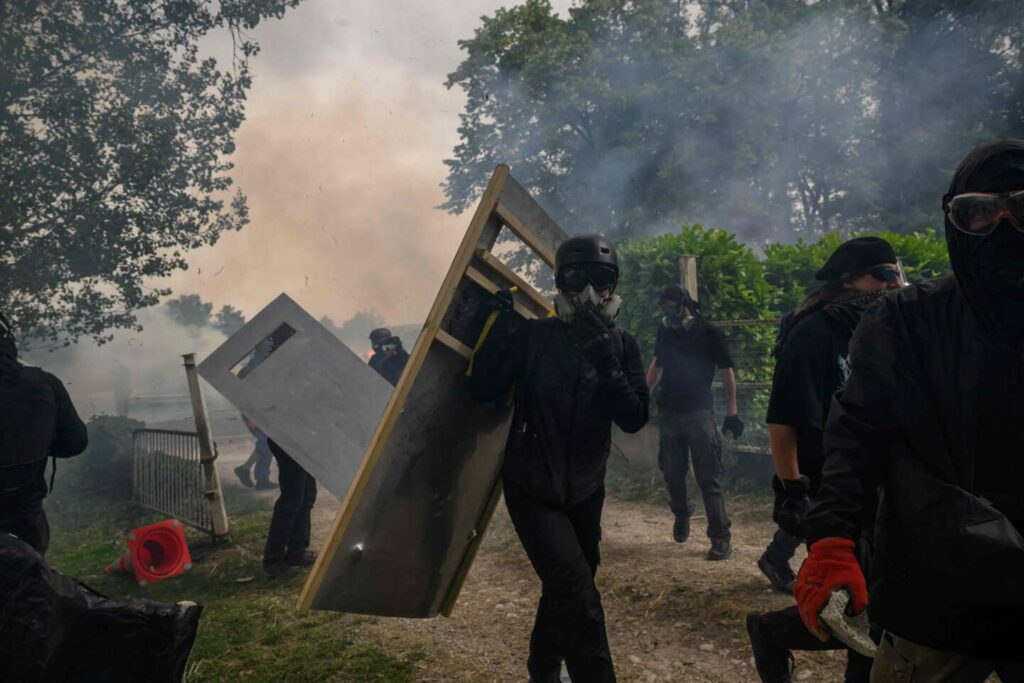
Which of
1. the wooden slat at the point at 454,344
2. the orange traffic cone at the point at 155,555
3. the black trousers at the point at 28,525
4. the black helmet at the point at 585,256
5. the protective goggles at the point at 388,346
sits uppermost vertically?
the black helmet at the point at 585,256

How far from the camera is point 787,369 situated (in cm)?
300

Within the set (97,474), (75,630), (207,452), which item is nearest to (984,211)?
(75,630)

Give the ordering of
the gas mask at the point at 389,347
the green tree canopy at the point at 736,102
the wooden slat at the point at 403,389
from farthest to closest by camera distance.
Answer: the green tree canopy at the point at 736,102, the gas mask at the point at 389,347, the wooden slat at the point at 403,389

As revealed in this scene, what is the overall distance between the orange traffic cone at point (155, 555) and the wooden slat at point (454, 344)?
11.6ft

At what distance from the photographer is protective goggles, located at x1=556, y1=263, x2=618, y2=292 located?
10.8 ft

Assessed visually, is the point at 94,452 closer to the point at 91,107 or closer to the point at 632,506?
the point at 91,107

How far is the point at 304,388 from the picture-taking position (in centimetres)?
522

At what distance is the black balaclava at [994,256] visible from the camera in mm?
1723

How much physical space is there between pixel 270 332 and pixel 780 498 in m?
3.72

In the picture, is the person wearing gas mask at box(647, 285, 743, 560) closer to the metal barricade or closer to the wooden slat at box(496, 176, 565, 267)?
the wooden slat at box(496, 176, 565, 267)

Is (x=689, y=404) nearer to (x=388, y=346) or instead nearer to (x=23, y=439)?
(x=388, y=346)


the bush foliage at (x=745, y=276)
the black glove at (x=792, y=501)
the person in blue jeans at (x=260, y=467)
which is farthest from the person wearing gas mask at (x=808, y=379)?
the person in blue jeans at (x=260, y=467)

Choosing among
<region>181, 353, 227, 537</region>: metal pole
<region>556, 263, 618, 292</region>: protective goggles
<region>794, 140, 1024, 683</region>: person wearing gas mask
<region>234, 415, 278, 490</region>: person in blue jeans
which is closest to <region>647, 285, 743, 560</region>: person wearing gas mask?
<region>556, 263, 618, 292</region>: protective goggles

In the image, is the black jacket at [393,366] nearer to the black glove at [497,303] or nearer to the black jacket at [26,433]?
the black jacket at [26,433]
